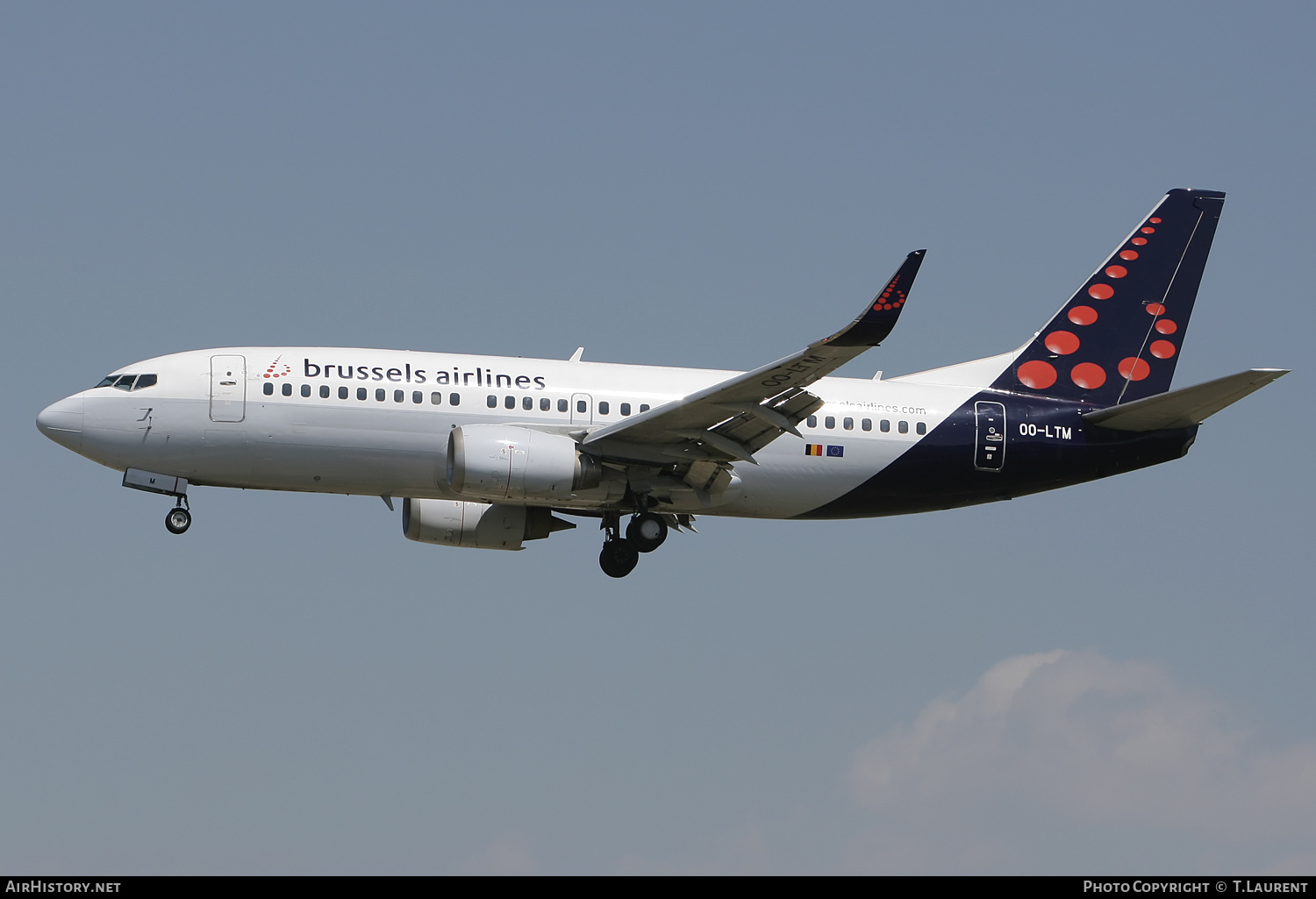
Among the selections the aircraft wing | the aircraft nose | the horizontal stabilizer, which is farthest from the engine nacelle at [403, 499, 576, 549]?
the horizontal stabilizer

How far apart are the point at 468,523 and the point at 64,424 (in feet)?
29.3

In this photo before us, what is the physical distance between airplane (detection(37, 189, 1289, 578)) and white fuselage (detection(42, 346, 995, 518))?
4cm

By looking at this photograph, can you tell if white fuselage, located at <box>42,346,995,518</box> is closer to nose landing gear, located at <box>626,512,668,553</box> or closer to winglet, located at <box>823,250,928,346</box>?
nose landing gear, located at <box>626,512,668,553</box>

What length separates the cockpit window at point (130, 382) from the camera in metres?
34.0

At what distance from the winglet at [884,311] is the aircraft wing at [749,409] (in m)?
0.01

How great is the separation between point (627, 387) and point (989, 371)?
347 inches

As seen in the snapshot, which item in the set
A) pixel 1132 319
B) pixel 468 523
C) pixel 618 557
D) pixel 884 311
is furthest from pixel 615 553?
pixel 1132 319

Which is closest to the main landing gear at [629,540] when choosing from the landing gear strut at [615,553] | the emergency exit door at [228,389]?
the landing gear strut at [615,553]

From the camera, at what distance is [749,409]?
3216 centimetres

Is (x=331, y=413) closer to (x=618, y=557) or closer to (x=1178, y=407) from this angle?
(x=618, y=557)

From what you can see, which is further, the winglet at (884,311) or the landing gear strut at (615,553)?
the landing gear strut at (615,553)

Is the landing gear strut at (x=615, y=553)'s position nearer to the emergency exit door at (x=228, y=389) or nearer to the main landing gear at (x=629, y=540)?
the main landing gear at (x=629, y=540)

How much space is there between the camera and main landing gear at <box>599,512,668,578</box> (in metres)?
35.6
